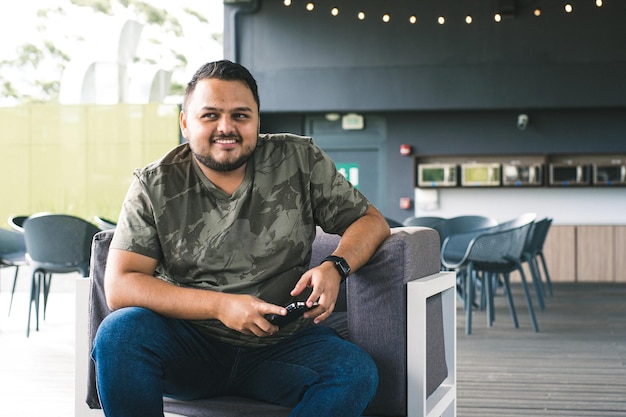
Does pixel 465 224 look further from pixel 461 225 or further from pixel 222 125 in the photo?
pixel 222 125

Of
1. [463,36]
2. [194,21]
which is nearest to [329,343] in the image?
[463,36]

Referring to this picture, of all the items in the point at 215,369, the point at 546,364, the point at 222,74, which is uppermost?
the point at 222,74

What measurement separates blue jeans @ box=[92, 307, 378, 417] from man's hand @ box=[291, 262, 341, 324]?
4.1 inches

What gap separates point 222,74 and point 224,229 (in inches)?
17.8

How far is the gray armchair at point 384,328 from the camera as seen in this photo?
251 centimetres

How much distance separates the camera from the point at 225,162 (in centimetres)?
251

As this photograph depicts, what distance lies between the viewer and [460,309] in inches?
319

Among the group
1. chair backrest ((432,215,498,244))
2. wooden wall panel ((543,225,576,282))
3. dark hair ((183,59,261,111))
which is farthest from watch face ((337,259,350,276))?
wooden wall panel ((543,225,576,282))

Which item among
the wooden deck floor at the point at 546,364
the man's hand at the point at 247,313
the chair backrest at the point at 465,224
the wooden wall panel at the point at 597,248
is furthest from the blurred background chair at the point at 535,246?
the man's hand at the point at 247,313

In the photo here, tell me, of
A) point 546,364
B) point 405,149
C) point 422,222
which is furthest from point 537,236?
point 405,149

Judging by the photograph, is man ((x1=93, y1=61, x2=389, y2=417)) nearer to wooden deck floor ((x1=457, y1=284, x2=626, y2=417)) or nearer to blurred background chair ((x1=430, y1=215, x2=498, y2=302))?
wooden deck floor ((x1=457, y1=284, x2=626, y2=417))

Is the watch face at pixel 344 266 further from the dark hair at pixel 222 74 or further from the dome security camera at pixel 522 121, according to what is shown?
the dome security camera at pixel 522 121

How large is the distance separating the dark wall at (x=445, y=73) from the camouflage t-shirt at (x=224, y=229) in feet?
28.8

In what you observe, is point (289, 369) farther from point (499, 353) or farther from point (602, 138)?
point (602, 138)
